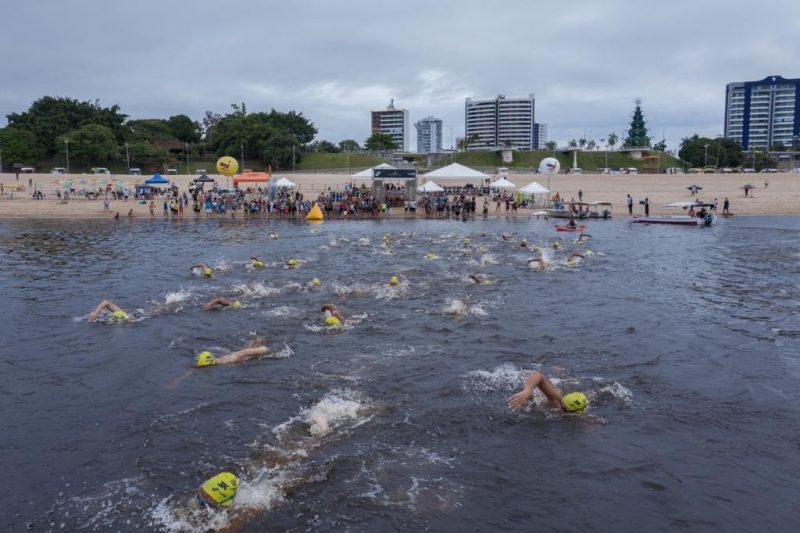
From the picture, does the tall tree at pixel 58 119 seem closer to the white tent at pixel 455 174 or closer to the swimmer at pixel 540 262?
the white tent at pixel 455 174

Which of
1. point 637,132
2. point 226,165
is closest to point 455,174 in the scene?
point 226,165

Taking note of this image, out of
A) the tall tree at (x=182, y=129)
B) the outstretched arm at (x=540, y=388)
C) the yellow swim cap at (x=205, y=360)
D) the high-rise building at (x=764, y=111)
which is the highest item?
the high-rise building at (x=764, y=111)

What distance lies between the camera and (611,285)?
19391 mm

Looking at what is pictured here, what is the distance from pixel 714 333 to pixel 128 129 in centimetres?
8507

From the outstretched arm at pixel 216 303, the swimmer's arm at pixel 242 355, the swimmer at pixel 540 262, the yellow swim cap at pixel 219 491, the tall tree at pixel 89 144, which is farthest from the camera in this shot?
the tall tree at pixel 89 144

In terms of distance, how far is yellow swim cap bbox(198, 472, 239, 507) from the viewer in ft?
21.9

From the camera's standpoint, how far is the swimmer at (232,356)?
11.4 metres

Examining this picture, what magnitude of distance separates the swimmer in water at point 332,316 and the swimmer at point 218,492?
278 inches

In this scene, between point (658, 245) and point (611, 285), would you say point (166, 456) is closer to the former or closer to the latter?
point (611, 285)

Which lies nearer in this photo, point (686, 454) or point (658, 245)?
point (686, 454)

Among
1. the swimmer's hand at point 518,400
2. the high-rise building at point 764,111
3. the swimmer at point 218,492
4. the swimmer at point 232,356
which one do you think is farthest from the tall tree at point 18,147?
the high-rise building at point 764,111

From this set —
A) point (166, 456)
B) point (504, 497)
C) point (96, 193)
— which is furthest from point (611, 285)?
point (96, 193)

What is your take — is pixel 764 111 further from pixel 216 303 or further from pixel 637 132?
pixel 216 303

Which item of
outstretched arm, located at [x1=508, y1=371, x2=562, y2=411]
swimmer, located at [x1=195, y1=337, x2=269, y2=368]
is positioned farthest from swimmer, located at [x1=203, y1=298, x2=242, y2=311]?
outstretched arm, located at [x1=508, y1=371, x2=562, y2=411]
